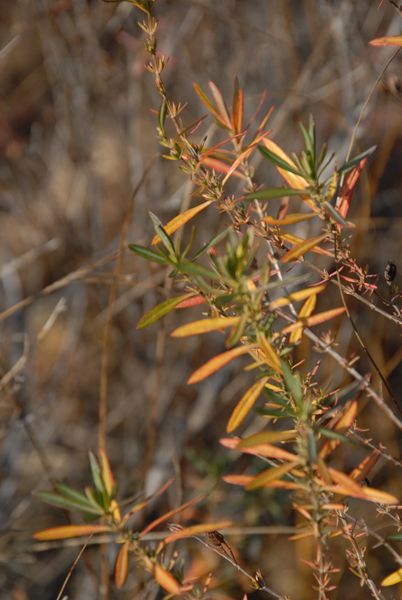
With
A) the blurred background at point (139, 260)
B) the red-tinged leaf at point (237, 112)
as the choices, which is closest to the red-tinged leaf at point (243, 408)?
the red-tinged leaf at point (237, 112)

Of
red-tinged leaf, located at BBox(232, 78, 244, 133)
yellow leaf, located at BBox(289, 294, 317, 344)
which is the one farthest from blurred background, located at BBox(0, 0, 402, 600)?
yellow leaf, located at BBox(289, 294, 317, 344)

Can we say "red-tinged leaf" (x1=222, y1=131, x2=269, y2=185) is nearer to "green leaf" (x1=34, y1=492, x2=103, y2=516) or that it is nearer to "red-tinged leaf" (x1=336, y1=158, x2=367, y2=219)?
"red-tinged leaf" (x1=336, y1=158, x2=367, y2=219)

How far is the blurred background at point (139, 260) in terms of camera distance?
155 cm

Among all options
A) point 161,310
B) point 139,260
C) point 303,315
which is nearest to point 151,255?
point 161,310

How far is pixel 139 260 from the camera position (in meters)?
1.87

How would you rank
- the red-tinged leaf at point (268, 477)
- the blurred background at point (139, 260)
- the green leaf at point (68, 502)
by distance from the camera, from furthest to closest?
the blurred background at point (139, 260), the green leaf at point (68, 502), the red-tinged leaf at point (268, 477)

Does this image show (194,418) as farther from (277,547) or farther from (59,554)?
(59,554)

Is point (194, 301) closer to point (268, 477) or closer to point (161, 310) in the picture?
point (161, 310)

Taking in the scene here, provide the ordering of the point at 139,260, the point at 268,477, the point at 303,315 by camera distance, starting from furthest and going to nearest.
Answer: the point at 139,260 < the point at 303,315 < the point at 268,477

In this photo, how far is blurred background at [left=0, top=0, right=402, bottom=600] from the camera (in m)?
1.55

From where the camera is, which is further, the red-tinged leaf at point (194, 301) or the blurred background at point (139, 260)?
the blurred background at point (139, 260)

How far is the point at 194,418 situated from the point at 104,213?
1184 mm

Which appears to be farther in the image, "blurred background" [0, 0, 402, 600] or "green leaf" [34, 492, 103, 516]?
"blurred background" [0, 0, 402, 600]

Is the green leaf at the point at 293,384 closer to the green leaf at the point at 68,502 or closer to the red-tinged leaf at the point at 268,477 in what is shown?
the red-tinged leaf at the point at 268,477
